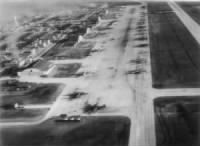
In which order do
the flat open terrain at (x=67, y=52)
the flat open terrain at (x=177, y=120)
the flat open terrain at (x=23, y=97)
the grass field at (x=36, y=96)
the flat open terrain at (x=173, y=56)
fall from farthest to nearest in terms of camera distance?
the flat open terrain at (x=67, y=52) → the flat open terrain at (x=173, y=56) → the grass field at (x=36, y=96) → the flat open terrain at (x=23, y=97) → the flat open terrain at (x=177, y=120)

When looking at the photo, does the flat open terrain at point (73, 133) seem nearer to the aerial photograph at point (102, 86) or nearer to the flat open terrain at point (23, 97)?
the aerial photograph at point (102, 86)

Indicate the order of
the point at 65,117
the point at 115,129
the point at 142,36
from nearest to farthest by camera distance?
the point at 115,129
the point at 65,117
the point at 142,36

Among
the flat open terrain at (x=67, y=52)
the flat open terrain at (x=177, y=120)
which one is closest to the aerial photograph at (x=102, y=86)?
the flat open terrain at (x=67, y=52)

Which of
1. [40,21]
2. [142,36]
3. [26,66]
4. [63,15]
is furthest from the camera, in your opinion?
[63,15]

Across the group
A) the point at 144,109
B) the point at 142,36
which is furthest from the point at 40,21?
the point at 144,109

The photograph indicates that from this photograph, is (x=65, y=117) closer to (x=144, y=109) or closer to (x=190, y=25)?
(x=144, y=109)

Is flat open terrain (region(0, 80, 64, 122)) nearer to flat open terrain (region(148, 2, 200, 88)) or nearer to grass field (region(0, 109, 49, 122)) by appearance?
grass field (region(0, 109, 49, 122))

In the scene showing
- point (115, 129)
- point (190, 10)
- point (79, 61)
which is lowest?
point (115, 129)

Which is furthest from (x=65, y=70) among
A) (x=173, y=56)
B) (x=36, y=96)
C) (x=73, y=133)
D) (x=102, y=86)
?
(x=173, y=56)

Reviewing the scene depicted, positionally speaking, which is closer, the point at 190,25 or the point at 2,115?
the point at 2,115
